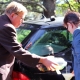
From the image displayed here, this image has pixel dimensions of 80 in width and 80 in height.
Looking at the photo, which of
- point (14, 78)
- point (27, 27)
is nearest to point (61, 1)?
point (27, 27)

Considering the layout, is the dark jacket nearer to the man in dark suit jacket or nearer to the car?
the man in dark suit jacket

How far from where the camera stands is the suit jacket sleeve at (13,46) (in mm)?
2816

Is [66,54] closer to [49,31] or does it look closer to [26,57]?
[49,31]

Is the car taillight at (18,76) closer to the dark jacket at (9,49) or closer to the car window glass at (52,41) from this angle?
the dark jacket at (9,49)

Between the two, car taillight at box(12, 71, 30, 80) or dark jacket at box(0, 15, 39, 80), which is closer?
dark jacket at box(0, 15, 39, 80)

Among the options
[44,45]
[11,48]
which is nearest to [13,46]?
[11,48]

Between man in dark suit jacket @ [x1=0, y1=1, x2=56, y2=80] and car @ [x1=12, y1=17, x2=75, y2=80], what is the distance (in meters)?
0.22

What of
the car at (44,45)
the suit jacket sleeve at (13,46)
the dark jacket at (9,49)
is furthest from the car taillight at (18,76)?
the suit jacket sleeve at (13,46)

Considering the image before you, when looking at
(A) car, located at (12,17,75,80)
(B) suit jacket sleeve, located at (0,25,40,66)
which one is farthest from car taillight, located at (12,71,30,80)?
(B) suit jacket sleeve, located at (0,25,40,66)

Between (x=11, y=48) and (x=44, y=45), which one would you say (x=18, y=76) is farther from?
(x=44, y=45)

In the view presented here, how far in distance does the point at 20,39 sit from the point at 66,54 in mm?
760

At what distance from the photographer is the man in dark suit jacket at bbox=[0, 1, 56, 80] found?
282cm

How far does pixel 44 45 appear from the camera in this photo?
3771 millimetres

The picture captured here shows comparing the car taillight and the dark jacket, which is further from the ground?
the dark jacket
